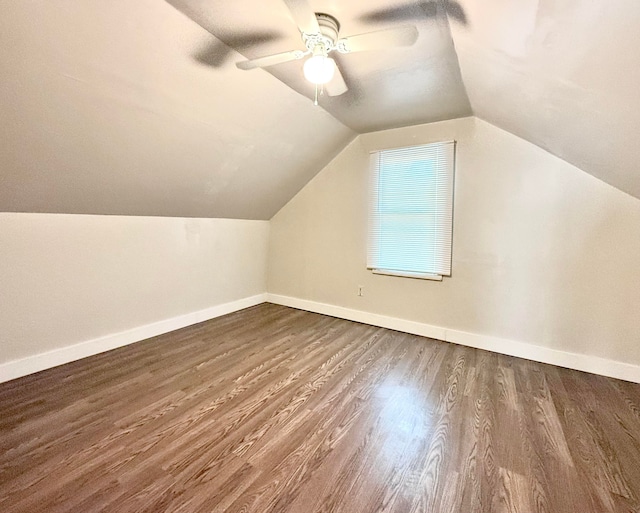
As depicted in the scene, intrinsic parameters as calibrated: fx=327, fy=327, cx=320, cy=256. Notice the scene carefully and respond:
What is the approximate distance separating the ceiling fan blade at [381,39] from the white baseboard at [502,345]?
2.88m

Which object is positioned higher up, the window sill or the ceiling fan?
the ceiling fan

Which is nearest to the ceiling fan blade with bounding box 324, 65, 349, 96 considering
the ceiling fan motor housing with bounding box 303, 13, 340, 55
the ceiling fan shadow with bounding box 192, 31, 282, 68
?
Result: the ceiling fan motor housing with bounding box 303, 13, 340, 55

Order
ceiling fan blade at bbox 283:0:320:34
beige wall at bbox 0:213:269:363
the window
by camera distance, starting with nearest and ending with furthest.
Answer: ceiling fan blade at bbox 283:0:320:34 < beige wall at bbox 0:213:269:363 < the window

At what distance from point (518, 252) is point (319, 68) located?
2587 mm

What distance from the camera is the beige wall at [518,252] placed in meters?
2.82

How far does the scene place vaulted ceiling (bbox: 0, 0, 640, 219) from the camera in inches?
59.4

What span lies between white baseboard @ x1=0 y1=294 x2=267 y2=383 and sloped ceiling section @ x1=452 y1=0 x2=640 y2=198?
366 centimetres

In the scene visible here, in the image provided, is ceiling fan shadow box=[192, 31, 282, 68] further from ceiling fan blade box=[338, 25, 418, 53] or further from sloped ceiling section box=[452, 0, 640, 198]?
sloped ceiling section box=[452, 0, 640, 198]

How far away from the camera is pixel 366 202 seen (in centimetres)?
410

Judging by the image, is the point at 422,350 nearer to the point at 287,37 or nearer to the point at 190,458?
the point at 190,458

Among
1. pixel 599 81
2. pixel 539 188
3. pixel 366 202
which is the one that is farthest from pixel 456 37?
pixel 366 202

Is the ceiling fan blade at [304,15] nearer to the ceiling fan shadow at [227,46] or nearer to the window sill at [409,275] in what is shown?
the ceiling fan shadow at [227,46]

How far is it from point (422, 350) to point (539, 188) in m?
1.90

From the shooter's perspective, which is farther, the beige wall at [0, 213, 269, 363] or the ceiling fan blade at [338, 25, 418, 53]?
the beige wall at [0, 213, 269, 363]
